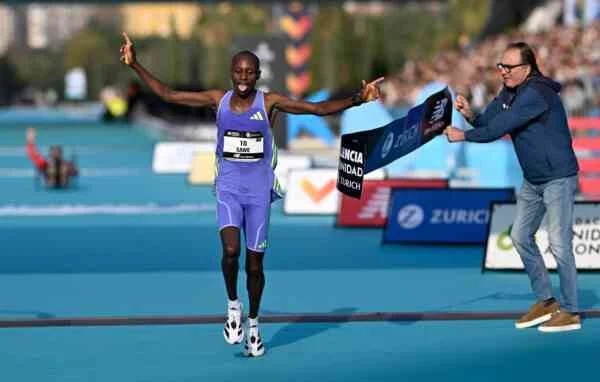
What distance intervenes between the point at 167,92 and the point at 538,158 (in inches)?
103

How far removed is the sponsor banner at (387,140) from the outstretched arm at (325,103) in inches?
29.0

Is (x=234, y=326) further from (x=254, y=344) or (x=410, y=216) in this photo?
(x=410, y=216)

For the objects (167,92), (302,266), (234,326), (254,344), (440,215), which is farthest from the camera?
(440,215)

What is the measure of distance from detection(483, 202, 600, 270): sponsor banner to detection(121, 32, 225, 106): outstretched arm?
15.1ft

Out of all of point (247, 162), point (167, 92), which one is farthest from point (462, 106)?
point (167, 92)

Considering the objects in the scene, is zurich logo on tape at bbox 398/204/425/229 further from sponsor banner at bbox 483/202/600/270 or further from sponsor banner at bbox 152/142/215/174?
sponsor banner at bbox 152/142/215/174

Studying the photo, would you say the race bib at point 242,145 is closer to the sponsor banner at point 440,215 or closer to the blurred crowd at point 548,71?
the sponsor banner at point 440,215

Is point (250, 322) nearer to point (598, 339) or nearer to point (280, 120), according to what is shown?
point (598, 339)

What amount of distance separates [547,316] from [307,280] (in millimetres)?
3587

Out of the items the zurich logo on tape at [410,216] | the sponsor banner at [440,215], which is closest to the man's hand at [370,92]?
the sponsor banner at [440,215]

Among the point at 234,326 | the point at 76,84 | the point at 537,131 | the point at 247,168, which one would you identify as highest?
the point at 537,131

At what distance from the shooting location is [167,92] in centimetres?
1120

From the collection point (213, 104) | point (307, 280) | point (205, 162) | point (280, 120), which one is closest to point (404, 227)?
point (307, 280)

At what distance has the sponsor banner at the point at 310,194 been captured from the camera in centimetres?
2250
